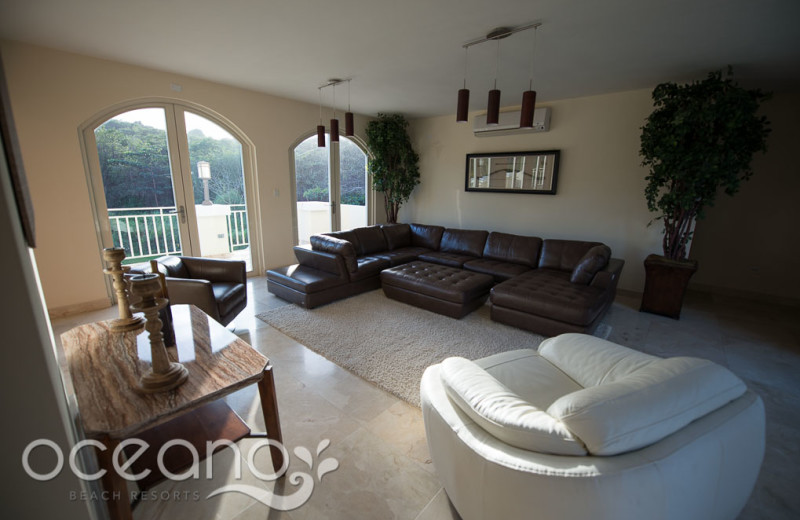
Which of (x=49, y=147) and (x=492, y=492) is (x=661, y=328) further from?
(x=49, y=147)

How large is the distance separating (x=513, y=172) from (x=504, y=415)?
15.3 feet

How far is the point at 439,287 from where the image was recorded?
3490 millimetres

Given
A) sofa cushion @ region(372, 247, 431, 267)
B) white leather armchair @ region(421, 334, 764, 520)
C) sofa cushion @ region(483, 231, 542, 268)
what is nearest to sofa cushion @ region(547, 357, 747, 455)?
white leather armchair @ region(421, 334, 764, 520)

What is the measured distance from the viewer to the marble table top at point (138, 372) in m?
1.08

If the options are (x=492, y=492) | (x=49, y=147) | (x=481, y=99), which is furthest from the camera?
(x=481, y=99)

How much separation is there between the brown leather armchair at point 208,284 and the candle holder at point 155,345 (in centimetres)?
146

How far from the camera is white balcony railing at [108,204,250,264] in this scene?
3852mm

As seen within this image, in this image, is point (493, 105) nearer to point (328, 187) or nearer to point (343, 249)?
point (343, 249)

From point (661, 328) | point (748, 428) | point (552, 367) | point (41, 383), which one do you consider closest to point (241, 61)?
point (41, 383)

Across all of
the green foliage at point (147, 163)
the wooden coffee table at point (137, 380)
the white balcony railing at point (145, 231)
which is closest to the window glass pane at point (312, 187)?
the green foliage at point (147, 163)

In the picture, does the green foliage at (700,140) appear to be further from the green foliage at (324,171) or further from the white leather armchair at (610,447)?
the green foliage at (324,171)

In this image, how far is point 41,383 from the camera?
0.80m

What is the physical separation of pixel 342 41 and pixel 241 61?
1245mm

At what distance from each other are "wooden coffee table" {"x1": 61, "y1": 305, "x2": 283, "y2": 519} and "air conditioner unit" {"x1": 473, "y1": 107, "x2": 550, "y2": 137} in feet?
14.3
